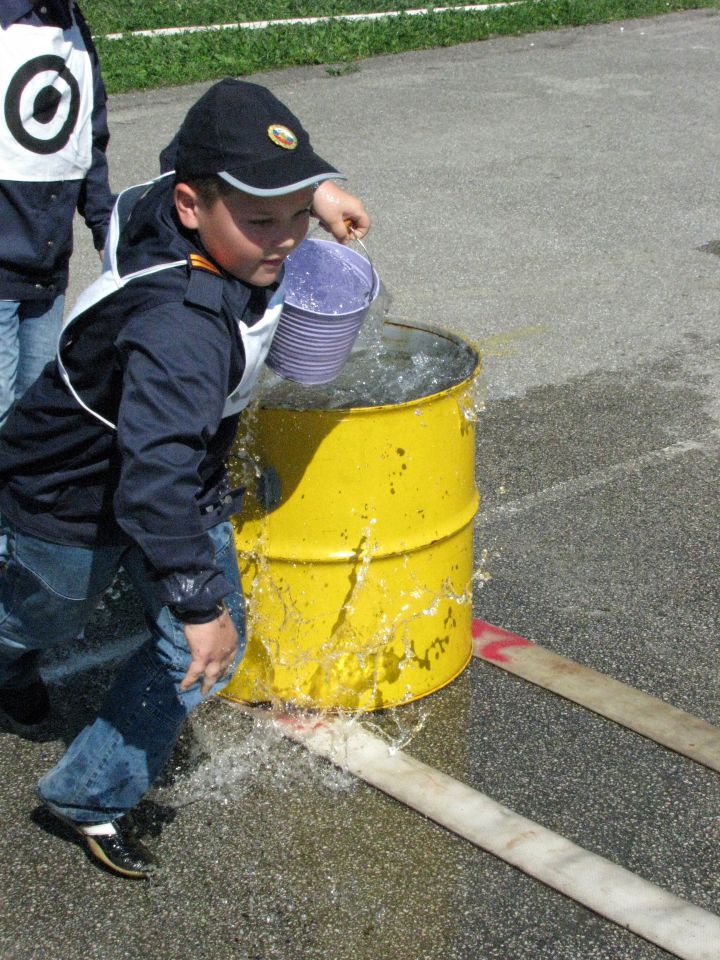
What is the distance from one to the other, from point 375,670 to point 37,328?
4.23 ft

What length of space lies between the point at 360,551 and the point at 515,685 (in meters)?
0.64

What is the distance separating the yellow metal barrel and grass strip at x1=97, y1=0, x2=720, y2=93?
8315mm

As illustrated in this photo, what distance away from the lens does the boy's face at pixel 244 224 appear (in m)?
2.17

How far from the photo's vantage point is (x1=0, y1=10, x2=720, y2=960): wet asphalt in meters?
2.48

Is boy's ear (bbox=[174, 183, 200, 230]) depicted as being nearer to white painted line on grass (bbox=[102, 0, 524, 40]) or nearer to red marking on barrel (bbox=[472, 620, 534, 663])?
red marking on barrel (bbox=[472, 620, 534, 663])


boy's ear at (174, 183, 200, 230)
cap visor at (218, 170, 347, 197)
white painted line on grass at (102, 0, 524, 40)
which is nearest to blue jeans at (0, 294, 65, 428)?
boy's ear at (174, 183, 200, 230)

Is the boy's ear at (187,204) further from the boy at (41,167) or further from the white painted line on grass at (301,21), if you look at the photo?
the white painted line on grass at (301,21)

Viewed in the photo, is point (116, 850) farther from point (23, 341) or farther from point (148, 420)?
point (23, 341)

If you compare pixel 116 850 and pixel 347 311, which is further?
pixel 347 311

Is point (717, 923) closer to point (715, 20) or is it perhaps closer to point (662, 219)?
point (662, 219)

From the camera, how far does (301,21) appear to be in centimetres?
1267

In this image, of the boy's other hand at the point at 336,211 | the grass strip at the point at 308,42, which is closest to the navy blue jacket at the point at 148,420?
the boy's other hand at the point at 336,211

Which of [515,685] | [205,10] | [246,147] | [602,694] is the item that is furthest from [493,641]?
[205,10]

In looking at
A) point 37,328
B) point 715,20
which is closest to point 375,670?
point 37,328
